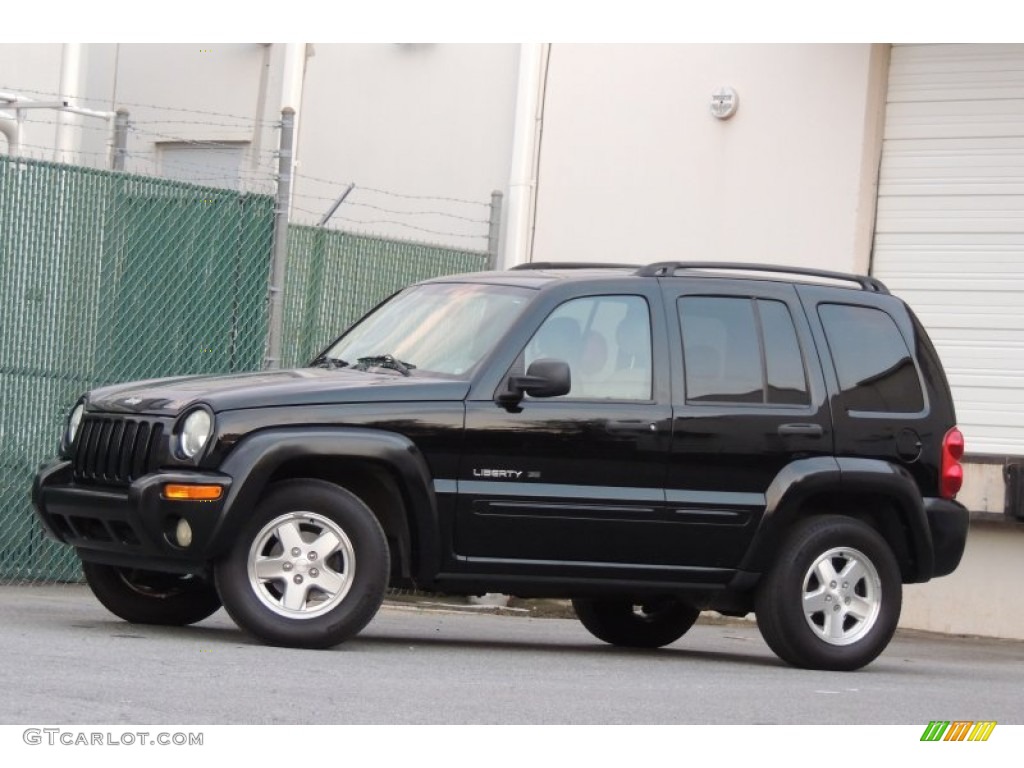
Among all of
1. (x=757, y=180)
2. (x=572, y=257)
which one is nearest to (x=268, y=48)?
(x=572, y=257)

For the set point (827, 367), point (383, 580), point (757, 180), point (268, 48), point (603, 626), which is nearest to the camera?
point (383, 580)

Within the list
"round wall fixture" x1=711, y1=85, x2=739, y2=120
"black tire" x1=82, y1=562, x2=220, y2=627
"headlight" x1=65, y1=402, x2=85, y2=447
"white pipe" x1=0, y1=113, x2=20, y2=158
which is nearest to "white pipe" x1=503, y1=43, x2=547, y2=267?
"round wall fixture" x1=711, y1=85, x2=739, y2=120

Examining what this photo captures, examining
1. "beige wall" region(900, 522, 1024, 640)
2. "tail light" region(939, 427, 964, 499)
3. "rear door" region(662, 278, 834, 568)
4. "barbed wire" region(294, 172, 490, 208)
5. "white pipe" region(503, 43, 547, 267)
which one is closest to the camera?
"rear door" region(662, 278, 834, 568)

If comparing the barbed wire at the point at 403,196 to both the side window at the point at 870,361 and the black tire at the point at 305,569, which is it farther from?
the black tire at the point at 305,569

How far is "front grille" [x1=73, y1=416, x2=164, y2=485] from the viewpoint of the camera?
900cm

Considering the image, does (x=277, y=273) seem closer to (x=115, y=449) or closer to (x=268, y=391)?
(x=115, y=449)

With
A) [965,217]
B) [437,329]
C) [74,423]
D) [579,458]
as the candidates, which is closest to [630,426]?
[579,458]

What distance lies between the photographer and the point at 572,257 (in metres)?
17.4

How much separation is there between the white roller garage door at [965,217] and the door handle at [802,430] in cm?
564

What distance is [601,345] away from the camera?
9867 millimetres

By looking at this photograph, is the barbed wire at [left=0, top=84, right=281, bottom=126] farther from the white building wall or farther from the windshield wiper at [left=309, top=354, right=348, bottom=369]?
the windshield wiper at [left=309, top=354, right=348, bottom=369]

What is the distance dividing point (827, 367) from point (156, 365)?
4917mm

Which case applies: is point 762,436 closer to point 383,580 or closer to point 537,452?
point 537,452

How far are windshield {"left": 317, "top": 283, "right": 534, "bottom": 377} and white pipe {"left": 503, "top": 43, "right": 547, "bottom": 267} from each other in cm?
719
